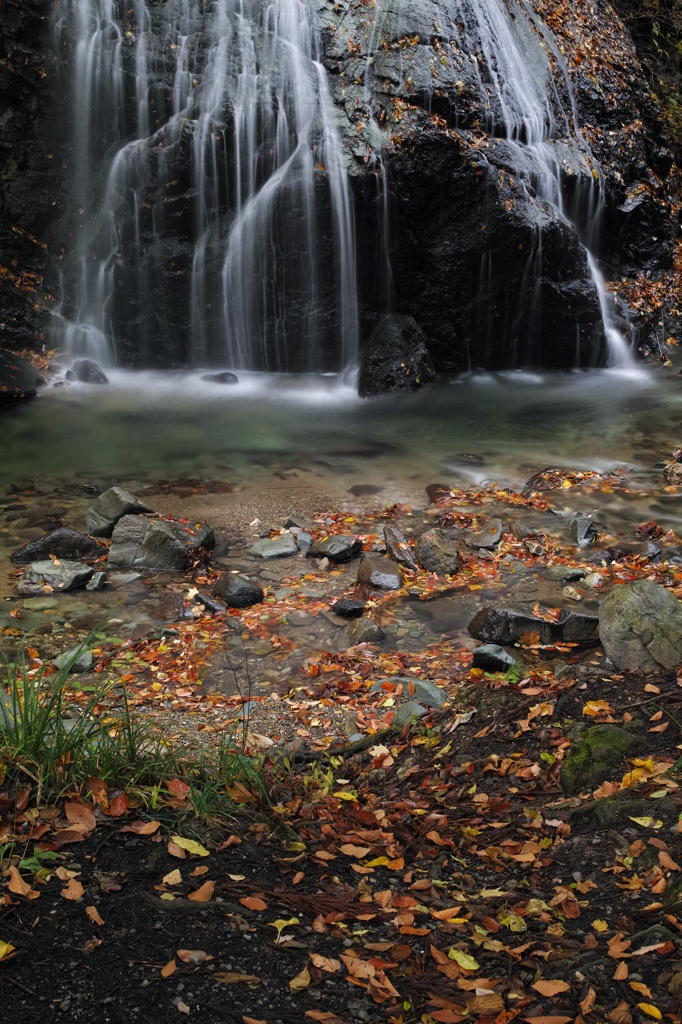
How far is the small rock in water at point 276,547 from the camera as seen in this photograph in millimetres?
6625

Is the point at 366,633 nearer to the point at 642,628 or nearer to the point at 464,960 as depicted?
the point at 642,628

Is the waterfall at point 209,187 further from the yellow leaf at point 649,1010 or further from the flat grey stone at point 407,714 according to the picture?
the yellow leaf at point 649,1010

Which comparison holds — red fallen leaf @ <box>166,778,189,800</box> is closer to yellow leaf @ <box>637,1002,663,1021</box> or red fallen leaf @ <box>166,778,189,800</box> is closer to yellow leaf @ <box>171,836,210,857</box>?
yellow leaf @ <box>171,836,210,857</box>

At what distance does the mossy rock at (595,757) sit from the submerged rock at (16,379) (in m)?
10.1

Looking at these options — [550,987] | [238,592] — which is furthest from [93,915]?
[238,592]

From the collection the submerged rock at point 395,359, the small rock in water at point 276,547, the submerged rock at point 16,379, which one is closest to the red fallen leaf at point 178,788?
the small rock in water at point 276,547

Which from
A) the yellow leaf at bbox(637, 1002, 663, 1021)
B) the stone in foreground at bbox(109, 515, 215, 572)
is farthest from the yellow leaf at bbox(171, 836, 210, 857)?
the stone in foreground at bbox(109, 515, 215, 572)

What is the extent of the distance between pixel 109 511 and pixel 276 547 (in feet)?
5.30

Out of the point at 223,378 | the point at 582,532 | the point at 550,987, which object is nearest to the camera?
the point at 550,987

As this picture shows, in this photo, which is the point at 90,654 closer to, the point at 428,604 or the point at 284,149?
the point at 428,604

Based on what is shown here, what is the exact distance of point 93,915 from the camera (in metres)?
2.17

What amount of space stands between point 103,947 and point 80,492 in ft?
22.1

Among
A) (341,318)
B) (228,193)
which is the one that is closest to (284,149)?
(228,193)

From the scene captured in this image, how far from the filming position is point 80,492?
327 inches
